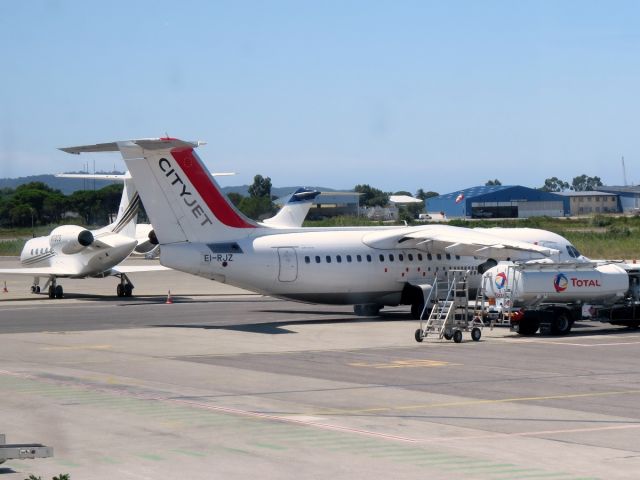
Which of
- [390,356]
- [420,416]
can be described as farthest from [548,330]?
[420,416]

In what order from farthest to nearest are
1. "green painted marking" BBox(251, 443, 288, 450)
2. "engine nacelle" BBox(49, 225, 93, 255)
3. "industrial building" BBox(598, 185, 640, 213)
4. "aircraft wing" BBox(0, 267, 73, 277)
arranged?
"industrial building" BBox(598, 185, 640, 213) → "aircraft wing" BBox(0, 267, 73, 277) → "engine nacelle" BBox(49, 225, 93, 255) → "green painted marking" BBox(251, 443, 288, 450)

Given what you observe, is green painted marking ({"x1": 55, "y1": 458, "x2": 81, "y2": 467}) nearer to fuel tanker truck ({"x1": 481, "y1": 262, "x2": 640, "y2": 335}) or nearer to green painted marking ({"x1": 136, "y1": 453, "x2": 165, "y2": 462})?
green painted marking ({"x1": 136, "y1": 453, "x2": 165, "y2": 462})

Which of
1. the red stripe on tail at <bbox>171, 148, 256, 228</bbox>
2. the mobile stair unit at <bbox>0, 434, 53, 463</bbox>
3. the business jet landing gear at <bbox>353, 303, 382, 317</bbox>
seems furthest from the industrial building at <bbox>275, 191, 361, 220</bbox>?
the mobile stair unit at <bbox>0, 434, 53, 463</bbox>

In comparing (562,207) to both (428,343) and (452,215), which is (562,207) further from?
(428,343)

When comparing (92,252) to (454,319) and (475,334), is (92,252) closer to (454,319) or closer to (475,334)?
(454,319)

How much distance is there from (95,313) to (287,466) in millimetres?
30479

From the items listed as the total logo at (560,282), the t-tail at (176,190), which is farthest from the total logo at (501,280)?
the t-tail at (176,190)

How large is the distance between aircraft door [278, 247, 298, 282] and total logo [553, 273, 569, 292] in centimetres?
899

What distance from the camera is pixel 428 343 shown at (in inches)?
1222

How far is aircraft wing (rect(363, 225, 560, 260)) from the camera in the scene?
3734 cm

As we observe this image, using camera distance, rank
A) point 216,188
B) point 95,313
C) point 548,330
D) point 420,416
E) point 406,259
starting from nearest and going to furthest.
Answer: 1. point 420,416
2. point 548,330
3. point 216,188
4. point 406,259
5. point 95,313

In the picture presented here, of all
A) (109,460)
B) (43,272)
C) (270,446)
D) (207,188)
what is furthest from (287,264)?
(109,460)

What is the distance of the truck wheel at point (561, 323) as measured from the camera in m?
33.1

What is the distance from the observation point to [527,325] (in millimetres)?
32969
